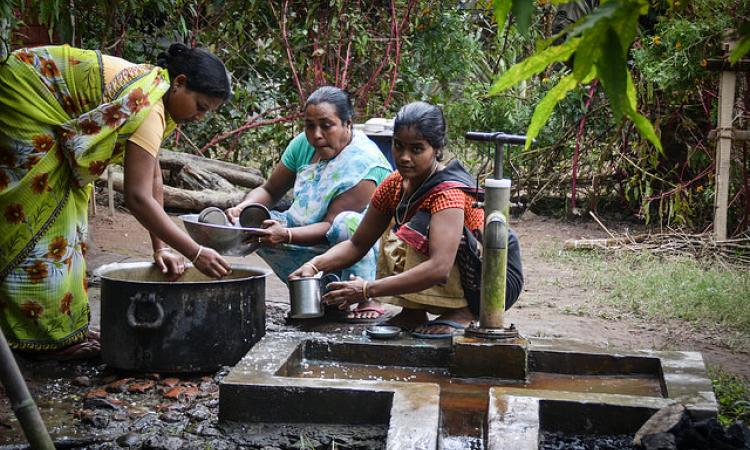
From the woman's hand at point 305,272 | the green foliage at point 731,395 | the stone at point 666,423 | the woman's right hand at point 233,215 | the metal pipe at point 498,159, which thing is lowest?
the green foliage at point 731,395

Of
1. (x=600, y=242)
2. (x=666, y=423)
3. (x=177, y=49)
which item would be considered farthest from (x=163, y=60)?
(x=600, y=242)

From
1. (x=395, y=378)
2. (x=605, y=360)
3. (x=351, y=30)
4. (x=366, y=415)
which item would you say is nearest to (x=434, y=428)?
(x=366, y=415)

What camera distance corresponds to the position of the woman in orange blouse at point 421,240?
11.3 feet

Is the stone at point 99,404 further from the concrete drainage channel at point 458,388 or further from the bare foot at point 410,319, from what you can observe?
the bare foot at point 410,319

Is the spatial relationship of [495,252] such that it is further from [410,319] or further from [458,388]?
[410,319]

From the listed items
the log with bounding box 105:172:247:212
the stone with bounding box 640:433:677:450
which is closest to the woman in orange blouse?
the stone with bounding box 640:433:677:450

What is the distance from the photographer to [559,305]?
16.9 feet

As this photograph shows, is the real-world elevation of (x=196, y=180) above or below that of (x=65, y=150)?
below

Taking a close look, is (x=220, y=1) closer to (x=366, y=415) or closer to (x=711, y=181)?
(x=711, y=181)

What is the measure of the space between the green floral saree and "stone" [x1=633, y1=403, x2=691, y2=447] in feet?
7.36

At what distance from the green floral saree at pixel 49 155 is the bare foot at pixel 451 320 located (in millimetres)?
1445

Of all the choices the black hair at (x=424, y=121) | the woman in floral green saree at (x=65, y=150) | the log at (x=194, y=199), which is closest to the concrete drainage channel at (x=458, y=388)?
the woman in floral green saree at (x=65, y=150)

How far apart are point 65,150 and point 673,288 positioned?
3.60 m

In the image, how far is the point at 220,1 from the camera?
27.2 ft
